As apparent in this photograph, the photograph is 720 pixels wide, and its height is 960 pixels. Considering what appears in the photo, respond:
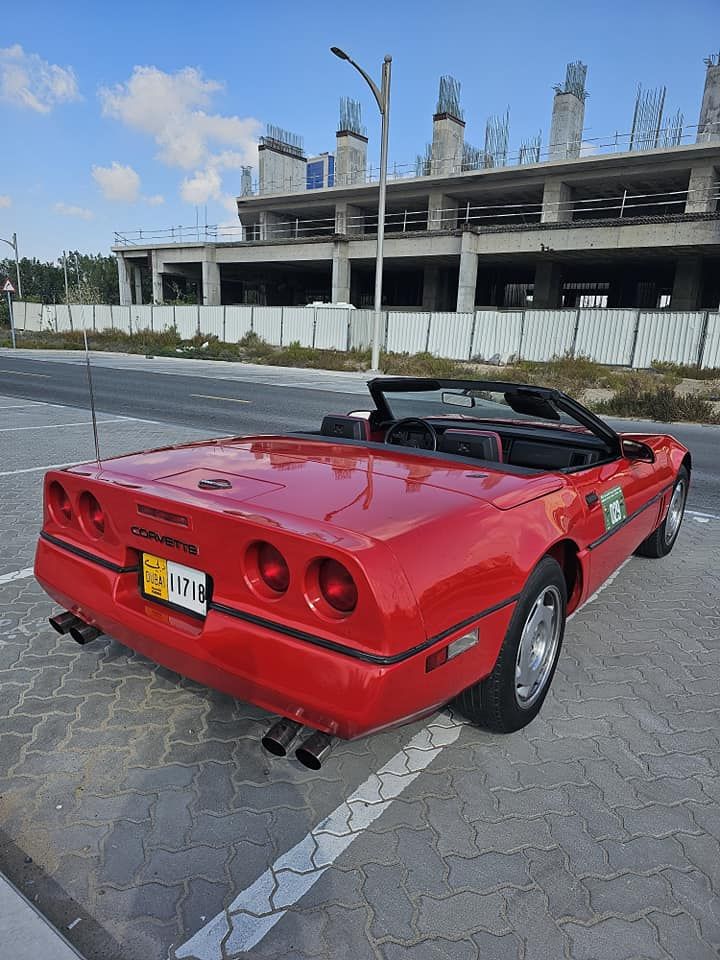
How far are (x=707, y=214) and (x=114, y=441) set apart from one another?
26750mm

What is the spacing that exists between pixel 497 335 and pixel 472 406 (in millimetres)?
23479

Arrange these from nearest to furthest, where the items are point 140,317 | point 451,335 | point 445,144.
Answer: point 451,335 → point 445,144 → point 140,317

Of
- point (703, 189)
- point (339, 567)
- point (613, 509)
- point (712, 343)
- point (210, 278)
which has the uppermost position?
point (703, 189)

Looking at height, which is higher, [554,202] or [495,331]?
[554,202]

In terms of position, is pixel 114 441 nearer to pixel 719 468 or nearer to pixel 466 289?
pixel 719 468

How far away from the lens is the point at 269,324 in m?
A: 33.5

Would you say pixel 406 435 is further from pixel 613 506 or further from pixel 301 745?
pixel 301 745

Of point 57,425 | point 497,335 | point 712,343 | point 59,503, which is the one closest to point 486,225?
point 497,335

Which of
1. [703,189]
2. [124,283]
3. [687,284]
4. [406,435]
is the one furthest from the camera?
[124,283]

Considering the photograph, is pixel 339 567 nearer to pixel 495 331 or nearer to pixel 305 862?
pixel 305 862

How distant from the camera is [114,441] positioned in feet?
27.9

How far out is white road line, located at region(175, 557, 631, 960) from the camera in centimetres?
167

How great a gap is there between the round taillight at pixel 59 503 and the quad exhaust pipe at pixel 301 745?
1267 millimetres

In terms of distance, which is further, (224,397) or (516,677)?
(224,397)
